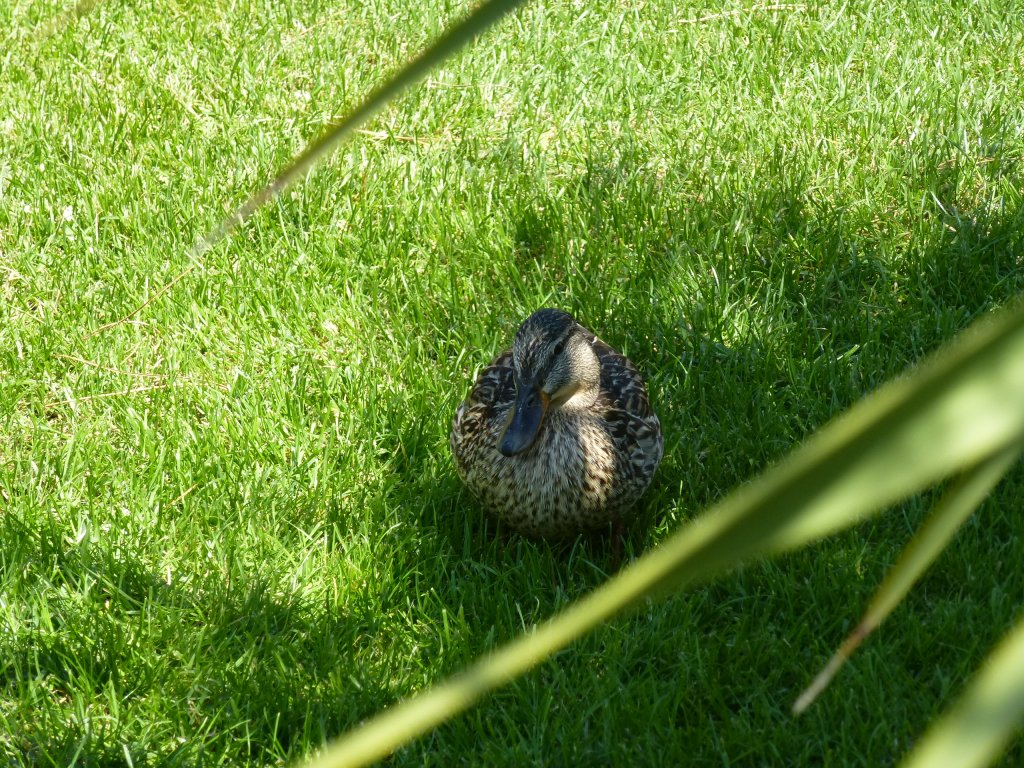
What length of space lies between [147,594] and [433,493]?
92cm

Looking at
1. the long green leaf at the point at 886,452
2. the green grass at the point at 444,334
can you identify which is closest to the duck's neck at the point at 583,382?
the green grass at the point at 444,334

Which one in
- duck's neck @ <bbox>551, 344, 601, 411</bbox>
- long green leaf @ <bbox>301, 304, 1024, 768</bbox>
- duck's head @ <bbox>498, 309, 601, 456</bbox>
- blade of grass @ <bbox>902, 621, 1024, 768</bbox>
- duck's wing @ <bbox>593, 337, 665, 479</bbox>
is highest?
long green leaf @ <bbox>301, 304, 1024, 768</bbox>

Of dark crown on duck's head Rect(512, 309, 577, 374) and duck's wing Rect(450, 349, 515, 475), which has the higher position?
dark crown on duck's head Rect(512, 309, 577, 374)

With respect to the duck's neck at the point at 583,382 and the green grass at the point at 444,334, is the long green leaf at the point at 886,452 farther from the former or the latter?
the duck's neck at the point at 583,382

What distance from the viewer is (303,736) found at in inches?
105

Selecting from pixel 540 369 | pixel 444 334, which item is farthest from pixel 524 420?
pixel 444 334

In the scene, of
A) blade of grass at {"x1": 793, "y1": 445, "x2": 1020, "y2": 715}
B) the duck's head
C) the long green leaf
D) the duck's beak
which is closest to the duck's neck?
the duck's head

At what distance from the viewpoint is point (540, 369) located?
3.23 metres

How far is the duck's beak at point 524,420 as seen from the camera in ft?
10.2

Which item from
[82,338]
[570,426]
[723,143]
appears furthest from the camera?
[723,143]

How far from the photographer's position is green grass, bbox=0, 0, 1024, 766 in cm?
283

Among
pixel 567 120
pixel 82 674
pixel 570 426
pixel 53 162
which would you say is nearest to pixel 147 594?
pixel 82 674

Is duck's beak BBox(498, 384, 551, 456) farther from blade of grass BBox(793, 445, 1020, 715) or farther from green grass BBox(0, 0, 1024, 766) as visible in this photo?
blade of grass BBox(793, 445, 1020, 715)

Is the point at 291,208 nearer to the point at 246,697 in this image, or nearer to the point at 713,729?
the point at 246,697
